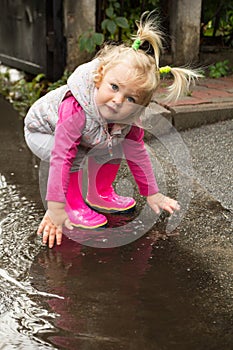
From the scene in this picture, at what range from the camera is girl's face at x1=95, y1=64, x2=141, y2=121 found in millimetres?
2387

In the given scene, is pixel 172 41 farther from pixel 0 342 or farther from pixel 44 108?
pixel 0 342

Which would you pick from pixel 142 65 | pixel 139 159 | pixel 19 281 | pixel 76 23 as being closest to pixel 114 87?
pixel 142 65

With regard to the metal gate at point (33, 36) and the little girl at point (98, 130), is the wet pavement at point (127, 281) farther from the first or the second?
the metal gate at point (33, 36)

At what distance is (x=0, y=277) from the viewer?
2252 mm

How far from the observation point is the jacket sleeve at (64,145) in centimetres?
240

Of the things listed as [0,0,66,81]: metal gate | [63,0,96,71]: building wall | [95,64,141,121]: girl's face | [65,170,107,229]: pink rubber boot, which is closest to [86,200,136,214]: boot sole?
[65,170,107,229]: pink rubber boot

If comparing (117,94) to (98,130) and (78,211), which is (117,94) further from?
(78,211)

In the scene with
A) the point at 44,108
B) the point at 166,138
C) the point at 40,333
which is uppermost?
the point at 44,108

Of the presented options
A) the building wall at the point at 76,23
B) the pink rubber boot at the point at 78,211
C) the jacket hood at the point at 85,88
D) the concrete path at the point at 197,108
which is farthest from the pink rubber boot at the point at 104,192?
the building wall at the point at 76,23

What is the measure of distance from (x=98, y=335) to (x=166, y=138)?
2101mm

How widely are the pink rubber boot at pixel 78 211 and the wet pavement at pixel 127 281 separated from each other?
13 cm

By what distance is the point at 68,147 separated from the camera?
246 cm

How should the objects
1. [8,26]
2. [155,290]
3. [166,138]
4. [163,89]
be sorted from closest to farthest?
[155,290], [166,138], [163,89], [8,26]

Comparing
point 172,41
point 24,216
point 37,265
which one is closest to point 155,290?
point 37,265
